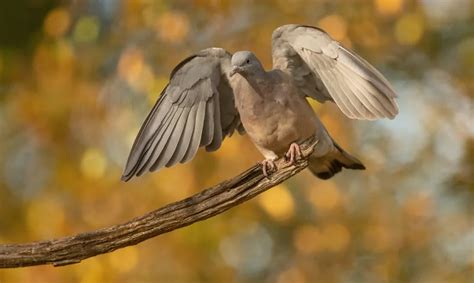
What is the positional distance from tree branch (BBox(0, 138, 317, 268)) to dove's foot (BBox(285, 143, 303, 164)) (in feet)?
0.18

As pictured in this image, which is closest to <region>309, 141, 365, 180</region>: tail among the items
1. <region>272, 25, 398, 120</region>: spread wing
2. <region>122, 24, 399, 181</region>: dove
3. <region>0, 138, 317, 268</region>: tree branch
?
<region>122, 24, 399, 181</region>: dove

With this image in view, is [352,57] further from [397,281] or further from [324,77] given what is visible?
[397,281]

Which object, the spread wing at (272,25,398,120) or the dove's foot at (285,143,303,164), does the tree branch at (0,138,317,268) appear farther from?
the spread wing at (272,25,398,120)

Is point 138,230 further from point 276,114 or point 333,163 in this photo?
point 333,163

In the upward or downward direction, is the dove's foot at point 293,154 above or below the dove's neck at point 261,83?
below

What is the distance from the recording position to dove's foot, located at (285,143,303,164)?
74.3 inches

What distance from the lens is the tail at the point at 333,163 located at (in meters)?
2.29

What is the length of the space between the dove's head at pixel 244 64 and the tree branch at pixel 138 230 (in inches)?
11.3

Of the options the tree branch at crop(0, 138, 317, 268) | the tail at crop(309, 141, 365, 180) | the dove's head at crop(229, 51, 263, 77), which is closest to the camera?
the tree branch at crop(0, 138, 317, 268)

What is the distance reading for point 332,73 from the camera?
76.4 inches

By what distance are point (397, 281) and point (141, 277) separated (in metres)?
1.05

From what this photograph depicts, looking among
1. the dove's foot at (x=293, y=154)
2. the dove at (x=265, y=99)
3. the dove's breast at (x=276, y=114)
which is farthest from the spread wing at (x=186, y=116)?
the dove's foot at (x=293, y=154)

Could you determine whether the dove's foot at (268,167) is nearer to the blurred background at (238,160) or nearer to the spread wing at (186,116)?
the spread wing at (186,116)

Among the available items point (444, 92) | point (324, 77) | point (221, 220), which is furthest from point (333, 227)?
point (324, 77)
